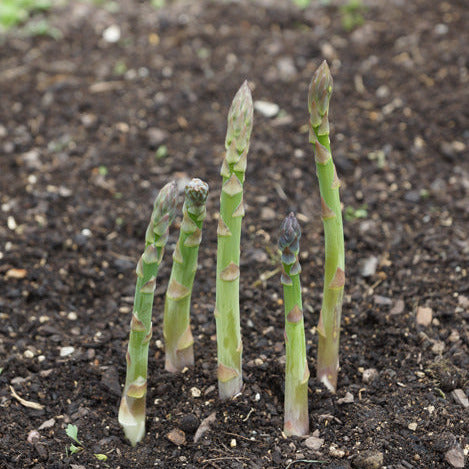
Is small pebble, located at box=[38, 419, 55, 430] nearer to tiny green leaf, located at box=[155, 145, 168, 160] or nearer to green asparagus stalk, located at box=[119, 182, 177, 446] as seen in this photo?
green asparagus stalk, located at box=[119, 182, 177, 446]

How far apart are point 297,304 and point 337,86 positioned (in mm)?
2890

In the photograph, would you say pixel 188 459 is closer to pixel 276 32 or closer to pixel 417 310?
pixel 417 310

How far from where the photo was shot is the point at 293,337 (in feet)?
8.39

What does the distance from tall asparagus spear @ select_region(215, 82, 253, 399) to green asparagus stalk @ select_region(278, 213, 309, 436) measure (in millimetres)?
179

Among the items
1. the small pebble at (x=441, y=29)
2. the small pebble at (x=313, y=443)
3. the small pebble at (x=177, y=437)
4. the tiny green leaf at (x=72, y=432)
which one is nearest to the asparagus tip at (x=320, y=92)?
the small pebble at (x=313, y=443)

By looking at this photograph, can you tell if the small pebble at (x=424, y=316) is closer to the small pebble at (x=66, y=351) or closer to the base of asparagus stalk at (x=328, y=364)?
the base of asparagus stalk at (x=328, y=364)

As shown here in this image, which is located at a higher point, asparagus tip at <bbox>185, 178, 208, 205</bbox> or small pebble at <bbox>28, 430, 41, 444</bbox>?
asparagus tip at <bbox>185, 178, 208, 205</bbox>

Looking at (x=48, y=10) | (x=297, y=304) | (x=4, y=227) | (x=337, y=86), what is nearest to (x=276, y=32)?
(x=337, y=86)

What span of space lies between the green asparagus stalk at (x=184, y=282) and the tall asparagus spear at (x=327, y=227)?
415 mm

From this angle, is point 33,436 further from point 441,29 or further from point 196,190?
point 441,29

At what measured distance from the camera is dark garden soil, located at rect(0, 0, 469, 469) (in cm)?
277

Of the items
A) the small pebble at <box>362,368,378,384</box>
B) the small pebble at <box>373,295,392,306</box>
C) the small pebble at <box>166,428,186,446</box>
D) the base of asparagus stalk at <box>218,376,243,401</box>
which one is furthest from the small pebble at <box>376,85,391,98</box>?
the small pebble at <box>166,428,186,446</box>

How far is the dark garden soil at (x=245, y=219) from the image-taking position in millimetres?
2771

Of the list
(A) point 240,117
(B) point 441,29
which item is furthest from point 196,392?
(B) point 441,29
